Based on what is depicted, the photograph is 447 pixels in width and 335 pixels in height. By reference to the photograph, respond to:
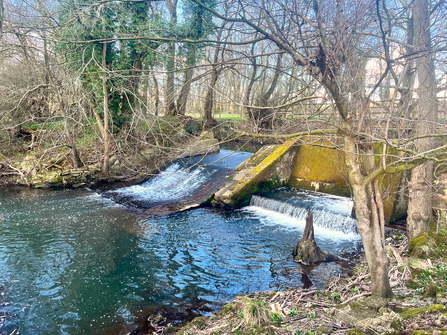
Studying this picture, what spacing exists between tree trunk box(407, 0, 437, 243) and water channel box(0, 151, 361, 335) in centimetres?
162

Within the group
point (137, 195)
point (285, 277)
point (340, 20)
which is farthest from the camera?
point (137, 195)

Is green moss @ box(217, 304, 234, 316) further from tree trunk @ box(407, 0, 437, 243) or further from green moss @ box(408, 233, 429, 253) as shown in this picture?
tree trunk @ box(407, 0, 437, 243)

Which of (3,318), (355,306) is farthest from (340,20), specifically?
(3,318)

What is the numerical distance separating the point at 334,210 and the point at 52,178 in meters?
10.3

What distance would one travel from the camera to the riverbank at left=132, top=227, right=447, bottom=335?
3.44m

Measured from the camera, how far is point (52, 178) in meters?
12.4

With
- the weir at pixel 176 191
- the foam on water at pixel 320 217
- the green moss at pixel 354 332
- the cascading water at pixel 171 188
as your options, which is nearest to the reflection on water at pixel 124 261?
the foam on water at pixel 320 217

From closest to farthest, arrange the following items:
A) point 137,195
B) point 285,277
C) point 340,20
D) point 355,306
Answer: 1. point 340,20
2. point 355,306
3. point 285,277
4. point 137,195

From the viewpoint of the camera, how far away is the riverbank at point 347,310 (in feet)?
11.3

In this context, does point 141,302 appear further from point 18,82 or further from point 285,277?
point 18,82

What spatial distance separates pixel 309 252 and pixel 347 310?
9.01 ft

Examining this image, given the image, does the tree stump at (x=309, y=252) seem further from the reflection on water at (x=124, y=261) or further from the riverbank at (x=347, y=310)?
the riverbank at (x=347, y=310)

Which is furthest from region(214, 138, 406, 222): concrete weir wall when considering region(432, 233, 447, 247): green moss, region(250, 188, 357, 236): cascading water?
region(432, 233, 447, 247): green moss

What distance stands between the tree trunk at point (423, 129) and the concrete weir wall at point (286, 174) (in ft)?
11.3
